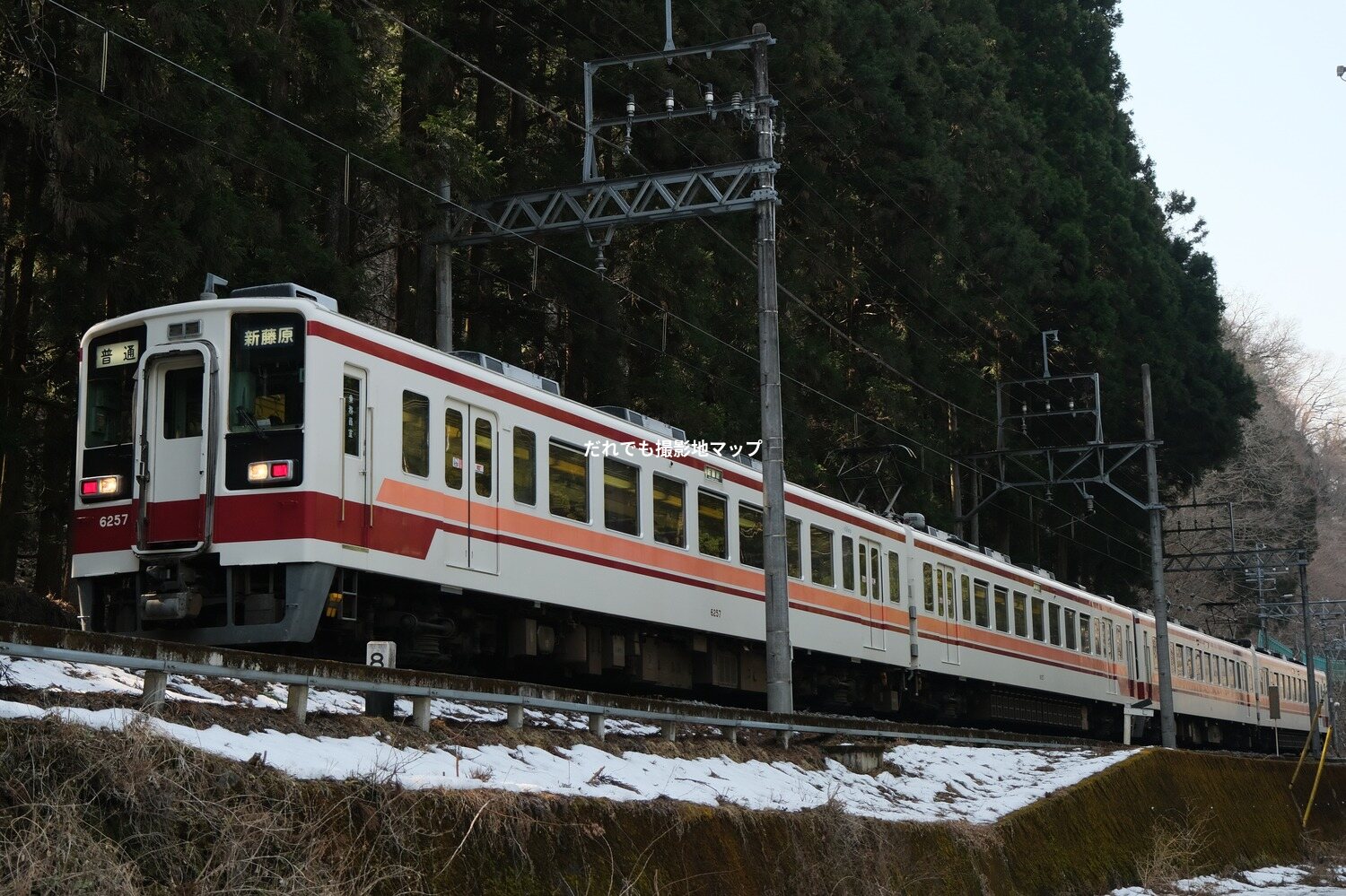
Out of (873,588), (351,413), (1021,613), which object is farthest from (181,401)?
(1021,613)

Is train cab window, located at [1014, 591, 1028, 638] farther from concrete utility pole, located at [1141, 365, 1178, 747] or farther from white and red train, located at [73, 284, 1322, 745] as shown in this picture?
white and red train, located at [73, 284, 1322, 745]

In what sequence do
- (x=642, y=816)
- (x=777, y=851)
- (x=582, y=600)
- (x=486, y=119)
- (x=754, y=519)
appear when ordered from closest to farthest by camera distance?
(x=642, y=816), (x=777, y=851), (x=582, y=600), (x=754, y=519), (x=486, y=119)

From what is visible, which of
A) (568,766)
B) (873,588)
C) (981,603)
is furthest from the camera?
(981,603)

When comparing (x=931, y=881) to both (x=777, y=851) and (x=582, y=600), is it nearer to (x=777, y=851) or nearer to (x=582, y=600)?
(x=777, y=851)

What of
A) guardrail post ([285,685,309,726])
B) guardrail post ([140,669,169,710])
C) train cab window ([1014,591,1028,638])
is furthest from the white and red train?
train cab window ([1014,591,1028,638])

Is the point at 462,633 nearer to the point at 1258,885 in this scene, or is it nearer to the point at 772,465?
the point at 772,465

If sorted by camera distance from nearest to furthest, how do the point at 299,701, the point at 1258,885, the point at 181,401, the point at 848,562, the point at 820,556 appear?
the point at 299,701 → the point at 181,401 → the point at 1258,885 → the point at 820,556 → the point at 848,562

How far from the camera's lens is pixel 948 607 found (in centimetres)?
2280

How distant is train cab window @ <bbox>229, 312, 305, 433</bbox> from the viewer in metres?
11.0

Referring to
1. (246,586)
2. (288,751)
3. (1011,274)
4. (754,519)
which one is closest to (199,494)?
(246,586)

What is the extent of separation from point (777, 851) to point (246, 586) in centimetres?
436

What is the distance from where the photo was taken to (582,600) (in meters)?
14.0

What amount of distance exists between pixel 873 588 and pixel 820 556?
174cm

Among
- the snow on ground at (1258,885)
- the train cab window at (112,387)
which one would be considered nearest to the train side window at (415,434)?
the train cab window at (112,387)
